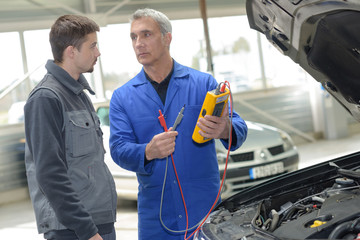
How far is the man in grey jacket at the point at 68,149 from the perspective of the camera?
5.79ft

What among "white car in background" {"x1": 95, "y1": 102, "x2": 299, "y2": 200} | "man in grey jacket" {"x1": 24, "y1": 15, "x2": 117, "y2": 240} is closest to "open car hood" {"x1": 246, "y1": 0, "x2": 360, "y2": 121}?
"man in grey jacket" {"x1": 24, "y1": 15, "x2": 117, "y2": 240}

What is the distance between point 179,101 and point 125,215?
10.8 feet

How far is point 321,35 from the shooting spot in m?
1.85

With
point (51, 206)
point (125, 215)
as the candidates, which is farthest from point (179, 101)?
point (125, 215)

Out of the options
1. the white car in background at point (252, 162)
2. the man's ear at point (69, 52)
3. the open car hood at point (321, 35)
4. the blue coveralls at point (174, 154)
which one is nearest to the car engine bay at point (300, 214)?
the blue coveralls at point (174, 154)

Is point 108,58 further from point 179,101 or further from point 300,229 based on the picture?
point 300,229

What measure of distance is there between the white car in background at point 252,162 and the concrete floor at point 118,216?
1.04 ft

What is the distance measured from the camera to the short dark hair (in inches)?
76.2

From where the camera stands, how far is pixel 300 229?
66.6 inches

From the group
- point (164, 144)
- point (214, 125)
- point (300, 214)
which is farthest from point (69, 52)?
point (300, 214)

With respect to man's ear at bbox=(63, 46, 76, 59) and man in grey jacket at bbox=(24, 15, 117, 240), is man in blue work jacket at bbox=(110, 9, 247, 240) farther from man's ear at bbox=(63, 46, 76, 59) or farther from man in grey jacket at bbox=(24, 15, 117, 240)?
man's ear at bbox=(63, 46, 76, 59)

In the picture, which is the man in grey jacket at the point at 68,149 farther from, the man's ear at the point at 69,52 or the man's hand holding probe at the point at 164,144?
the man's hand holding probe at the point at 164,144

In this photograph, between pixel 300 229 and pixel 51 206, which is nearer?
pixel 300 229

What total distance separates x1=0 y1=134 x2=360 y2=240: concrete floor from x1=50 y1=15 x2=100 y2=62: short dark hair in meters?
2.87
